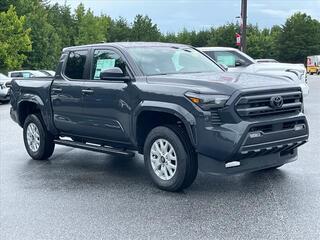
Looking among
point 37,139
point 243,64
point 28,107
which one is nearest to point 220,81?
point 37,139

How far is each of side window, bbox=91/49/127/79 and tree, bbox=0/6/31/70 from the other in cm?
3444

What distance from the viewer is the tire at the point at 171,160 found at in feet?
20.9

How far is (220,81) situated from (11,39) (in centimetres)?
3774

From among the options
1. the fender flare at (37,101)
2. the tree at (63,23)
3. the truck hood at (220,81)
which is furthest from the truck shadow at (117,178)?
the tree at (63,23)

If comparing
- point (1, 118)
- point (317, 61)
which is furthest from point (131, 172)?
point (317, 61)

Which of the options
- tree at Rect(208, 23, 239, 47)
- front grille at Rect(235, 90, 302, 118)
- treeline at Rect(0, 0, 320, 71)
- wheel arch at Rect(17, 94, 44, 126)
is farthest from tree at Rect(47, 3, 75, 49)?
front grille at Rect(235, 90, 302, 118)

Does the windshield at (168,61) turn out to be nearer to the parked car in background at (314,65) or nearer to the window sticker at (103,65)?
the window sticker at (103,65)

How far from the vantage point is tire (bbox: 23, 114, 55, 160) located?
900cm

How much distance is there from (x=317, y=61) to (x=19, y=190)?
6609 cm

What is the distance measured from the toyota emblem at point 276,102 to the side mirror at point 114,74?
1.96 meters

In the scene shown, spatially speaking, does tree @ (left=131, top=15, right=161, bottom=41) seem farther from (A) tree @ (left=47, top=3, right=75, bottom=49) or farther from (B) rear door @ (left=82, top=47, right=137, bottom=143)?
(B) rear door @ (left=82, top=47, right=137, bottom=143)

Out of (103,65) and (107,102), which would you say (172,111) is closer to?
(107,102)

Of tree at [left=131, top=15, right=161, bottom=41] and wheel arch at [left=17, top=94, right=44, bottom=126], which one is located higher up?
tree at [left=131, top=15, right=161, bottom=41]

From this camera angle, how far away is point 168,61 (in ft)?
24.8
